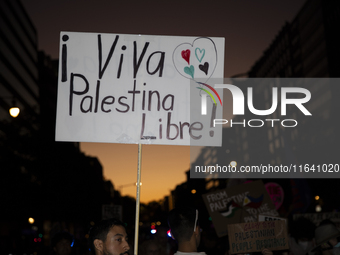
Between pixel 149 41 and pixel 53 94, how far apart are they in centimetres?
7915

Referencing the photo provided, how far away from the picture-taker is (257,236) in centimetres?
580

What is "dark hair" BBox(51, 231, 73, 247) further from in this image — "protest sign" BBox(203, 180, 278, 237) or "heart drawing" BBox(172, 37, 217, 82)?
"heart drawing" BBox(172, 37, 217, 82)

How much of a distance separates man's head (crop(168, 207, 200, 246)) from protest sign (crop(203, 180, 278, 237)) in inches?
160

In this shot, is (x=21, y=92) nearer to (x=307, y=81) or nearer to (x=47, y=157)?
(x=47, y=157)

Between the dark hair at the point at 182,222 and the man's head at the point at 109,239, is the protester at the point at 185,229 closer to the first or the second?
the dark hair at the point at 182,222

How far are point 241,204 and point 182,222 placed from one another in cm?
455

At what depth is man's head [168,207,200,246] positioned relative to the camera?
3.95 meters

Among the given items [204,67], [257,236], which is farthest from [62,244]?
[204,67]

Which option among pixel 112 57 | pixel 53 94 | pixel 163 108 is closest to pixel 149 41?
pixel 112 57

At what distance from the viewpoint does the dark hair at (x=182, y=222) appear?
3.95m

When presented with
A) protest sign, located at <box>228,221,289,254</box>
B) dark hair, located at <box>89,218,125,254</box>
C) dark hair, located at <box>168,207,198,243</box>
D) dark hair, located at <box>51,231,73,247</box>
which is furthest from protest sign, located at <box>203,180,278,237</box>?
dark hair, located at <box>89,218,125,254</box>

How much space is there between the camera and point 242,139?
116m

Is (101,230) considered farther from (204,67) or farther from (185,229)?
(204,67)

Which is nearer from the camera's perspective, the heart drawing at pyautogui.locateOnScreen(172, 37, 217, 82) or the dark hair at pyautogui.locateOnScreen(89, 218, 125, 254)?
the dark hair at pyautogui.locateOnScreen(89, 218, 125, 254)
